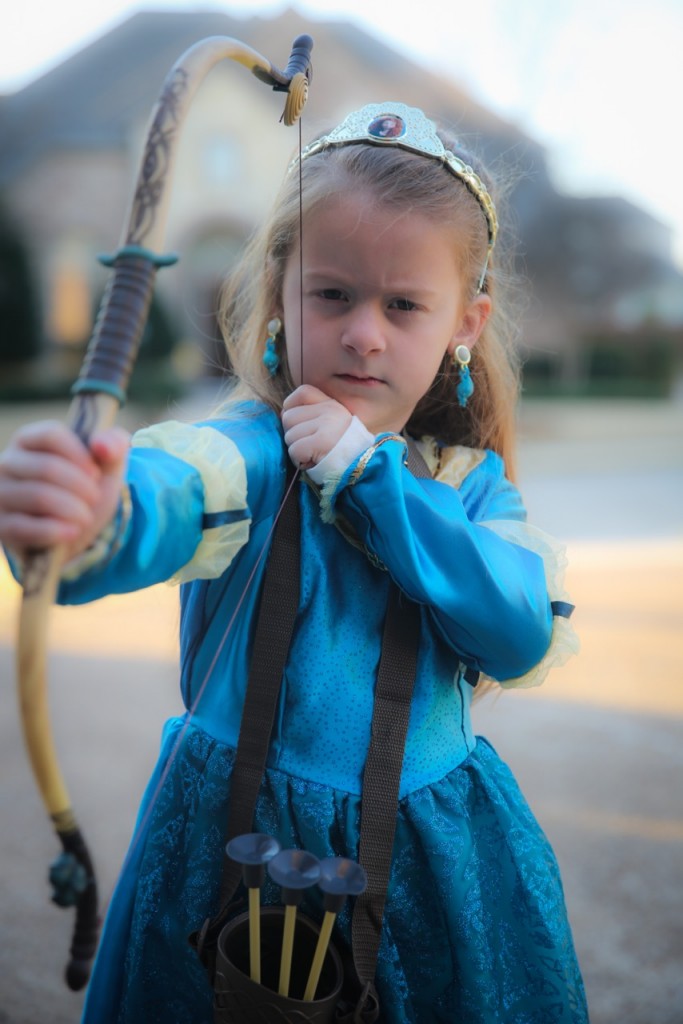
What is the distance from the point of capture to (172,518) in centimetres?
98

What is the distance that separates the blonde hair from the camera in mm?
1233

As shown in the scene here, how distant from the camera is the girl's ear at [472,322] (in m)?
1.38

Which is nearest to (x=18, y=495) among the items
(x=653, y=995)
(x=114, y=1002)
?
(x=114, y=1002)

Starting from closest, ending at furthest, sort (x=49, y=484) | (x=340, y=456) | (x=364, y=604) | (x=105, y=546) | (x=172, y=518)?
(x=49, y=484)
(x=105, y=546)
(x=172, y=518)
(x=340, y=456)
(x=364, y=604)

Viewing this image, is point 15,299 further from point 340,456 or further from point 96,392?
point 96,392

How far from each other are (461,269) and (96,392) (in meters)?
0.70

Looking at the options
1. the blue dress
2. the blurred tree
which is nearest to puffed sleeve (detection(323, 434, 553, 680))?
the blue dress

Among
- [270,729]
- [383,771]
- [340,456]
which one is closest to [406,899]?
[383,771]

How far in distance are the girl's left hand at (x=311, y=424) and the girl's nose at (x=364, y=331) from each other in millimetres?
80

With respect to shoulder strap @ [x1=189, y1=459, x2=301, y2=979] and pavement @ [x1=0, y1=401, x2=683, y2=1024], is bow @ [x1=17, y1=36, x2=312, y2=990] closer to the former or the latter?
shoulder strap @ [x1=189, y1=459, x2=301, y2=979]

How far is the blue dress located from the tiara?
418 millimetres

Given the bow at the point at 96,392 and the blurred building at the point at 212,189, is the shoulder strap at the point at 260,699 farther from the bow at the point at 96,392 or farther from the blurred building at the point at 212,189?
the blurred building at the point at 212,189

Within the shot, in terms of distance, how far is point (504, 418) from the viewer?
5.09 feet

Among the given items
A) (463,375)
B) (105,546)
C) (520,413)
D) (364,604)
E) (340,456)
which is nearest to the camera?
(105,546)
